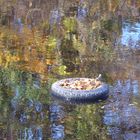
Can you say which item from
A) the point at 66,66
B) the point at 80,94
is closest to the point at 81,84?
the point at 80,94

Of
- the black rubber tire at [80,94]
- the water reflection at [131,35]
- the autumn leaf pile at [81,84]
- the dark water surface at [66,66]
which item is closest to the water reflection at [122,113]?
the dark water surface at [66,66]

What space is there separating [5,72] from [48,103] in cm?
147

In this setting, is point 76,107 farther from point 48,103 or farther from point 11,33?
point 11,33

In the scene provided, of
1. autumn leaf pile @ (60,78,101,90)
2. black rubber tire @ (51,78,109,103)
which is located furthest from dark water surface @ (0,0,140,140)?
autumn leaf pile @ (60,78,101,90)

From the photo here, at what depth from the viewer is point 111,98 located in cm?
662

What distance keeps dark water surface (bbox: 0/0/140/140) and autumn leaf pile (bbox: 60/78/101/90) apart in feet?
0.88

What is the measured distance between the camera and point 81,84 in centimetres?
659

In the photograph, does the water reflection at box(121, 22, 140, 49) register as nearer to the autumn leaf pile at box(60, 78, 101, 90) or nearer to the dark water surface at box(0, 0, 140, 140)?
the dark water surface at box(0, 0, 140, 140)

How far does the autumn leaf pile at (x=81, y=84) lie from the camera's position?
257 inches

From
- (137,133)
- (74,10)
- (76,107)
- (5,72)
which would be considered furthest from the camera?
(74,10)

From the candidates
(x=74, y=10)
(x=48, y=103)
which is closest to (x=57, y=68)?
(x=48, y=103)

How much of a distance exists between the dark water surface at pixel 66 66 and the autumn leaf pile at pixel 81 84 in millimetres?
269

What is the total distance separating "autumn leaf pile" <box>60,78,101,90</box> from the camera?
6.54 metres

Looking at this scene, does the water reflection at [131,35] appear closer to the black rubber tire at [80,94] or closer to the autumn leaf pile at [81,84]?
the autumn leaf pile at [81,84]
